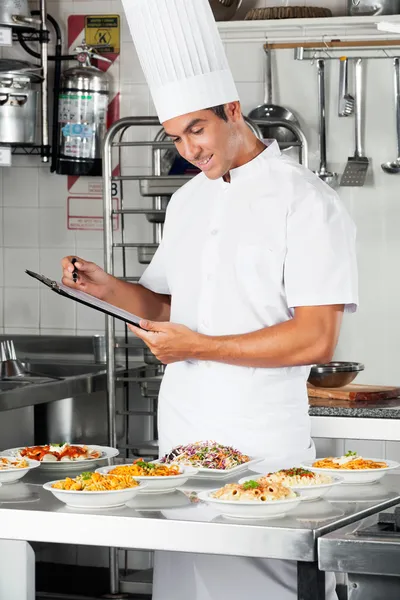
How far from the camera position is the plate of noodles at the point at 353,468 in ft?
6.99

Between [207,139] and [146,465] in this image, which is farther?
[207,139]

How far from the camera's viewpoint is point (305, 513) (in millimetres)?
1877

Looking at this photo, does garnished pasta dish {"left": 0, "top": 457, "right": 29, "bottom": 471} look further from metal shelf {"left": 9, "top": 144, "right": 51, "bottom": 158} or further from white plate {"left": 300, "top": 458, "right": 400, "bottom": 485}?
metal shelf {"left": 9, "top": 144, "right": 51, "bottom": 158}

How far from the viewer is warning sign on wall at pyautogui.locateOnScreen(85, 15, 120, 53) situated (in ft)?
16.2

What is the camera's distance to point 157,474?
2.02m

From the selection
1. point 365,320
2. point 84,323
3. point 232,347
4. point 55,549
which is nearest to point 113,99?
point 84,323

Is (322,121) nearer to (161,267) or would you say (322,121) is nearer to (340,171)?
(340,171)

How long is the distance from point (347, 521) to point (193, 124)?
104 centimetres

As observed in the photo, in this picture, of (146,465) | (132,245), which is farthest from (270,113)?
(146,465)

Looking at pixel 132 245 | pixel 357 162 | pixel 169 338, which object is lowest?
pixel 169 338

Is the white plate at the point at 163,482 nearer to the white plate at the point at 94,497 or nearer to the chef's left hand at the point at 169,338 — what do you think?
the white plate at the point at 94,497

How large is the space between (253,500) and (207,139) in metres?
0.96

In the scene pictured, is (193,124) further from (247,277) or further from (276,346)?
(276,346)

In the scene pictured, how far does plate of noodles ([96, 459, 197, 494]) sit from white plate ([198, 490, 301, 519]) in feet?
0.56
